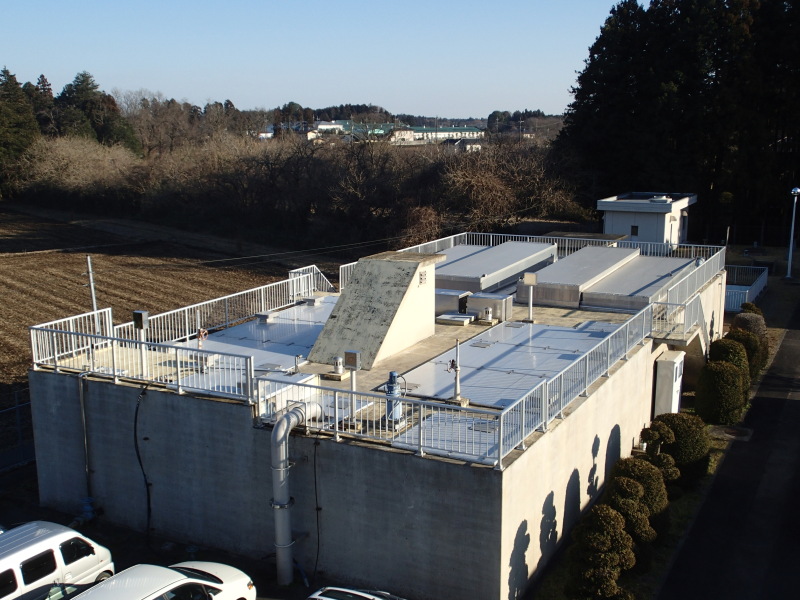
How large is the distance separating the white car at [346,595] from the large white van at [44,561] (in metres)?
3.39

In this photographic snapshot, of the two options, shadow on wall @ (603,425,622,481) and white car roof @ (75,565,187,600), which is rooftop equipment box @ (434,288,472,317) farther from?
white car roof @ (75,565,187,600)

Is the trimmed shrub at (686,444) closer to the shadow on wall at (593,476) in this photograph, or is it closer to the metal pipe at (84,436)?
the shadow on wall at (593,476)

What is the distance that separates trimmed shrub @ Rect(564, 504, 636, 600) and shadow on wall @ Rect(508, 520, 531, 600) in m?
0.59

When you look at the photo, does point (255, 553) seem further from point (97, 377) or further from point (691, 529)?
point (691, 529)

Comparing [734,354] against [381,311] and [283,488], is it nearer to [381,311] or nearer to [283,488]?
[381,311]

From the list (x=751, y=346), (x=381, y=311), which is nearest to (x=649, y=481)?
(x=381, y=311)

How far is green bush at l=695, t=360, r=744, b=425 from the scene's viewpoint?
17.1 m

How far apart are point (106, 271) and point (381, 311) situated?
1178 inches

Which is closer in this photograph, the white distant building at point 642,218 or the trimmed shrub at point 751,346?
the trimmed shrub at point 751,346

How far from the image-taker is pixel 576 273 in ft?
67.4

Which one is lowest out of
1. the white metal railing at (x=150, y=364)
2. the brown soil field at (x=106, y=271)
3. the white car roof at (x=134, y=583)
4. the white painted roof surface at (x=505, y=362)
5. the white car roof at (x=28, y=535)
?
the brown soil field at (x=106, y=271)

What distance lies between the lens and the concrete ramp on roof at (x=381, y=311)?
14.8 meters

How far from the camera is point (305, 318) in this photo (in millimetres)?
17859

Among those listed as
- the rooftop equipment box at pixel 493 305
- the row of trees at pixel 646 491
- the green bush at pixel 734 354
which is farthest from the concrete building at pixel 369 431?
the green bush at pixel 734 354
